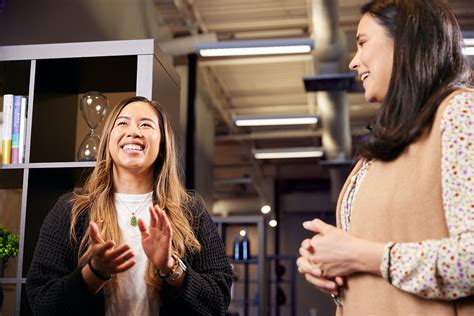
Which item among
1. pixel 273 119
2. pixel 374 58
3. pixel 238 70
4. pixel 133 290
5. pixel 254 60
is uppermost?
pixel 238 70

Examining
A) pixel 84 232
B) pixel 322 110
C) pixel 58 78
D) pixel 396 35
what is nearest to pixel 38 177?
pixel 58 78

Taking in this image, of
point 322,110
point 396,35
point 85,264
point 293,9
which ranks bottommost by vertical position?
point 85,264

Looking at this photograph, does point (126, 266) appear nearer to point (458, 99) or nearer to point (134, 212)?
point (134, 212)

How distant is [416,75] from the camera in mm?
1380

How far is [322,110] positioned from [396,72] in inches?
306

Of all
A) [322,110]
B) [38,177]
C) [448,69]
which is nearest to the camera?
[448,69]

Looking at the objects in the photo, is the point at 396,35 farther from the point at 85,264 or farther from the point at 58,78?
the point at 58,78

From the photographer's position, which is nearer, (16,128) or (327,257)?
(327,257)

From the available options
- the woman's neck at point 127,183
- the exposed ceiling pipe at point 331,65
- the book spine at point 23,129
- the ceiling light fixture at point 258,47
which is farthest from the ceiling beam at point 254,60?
the woman's neck at point 127,183

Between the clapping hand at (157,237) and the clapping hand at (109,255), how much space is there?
68 millimetres

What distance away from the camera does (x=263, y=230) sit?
6.57m

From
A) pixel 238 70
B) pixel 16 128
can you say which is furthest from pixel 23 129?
pixel 238 70

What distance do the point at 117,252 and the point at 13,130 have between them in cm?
145

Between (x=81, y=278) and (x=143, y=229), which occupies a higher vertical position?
(x=143, y=229)
